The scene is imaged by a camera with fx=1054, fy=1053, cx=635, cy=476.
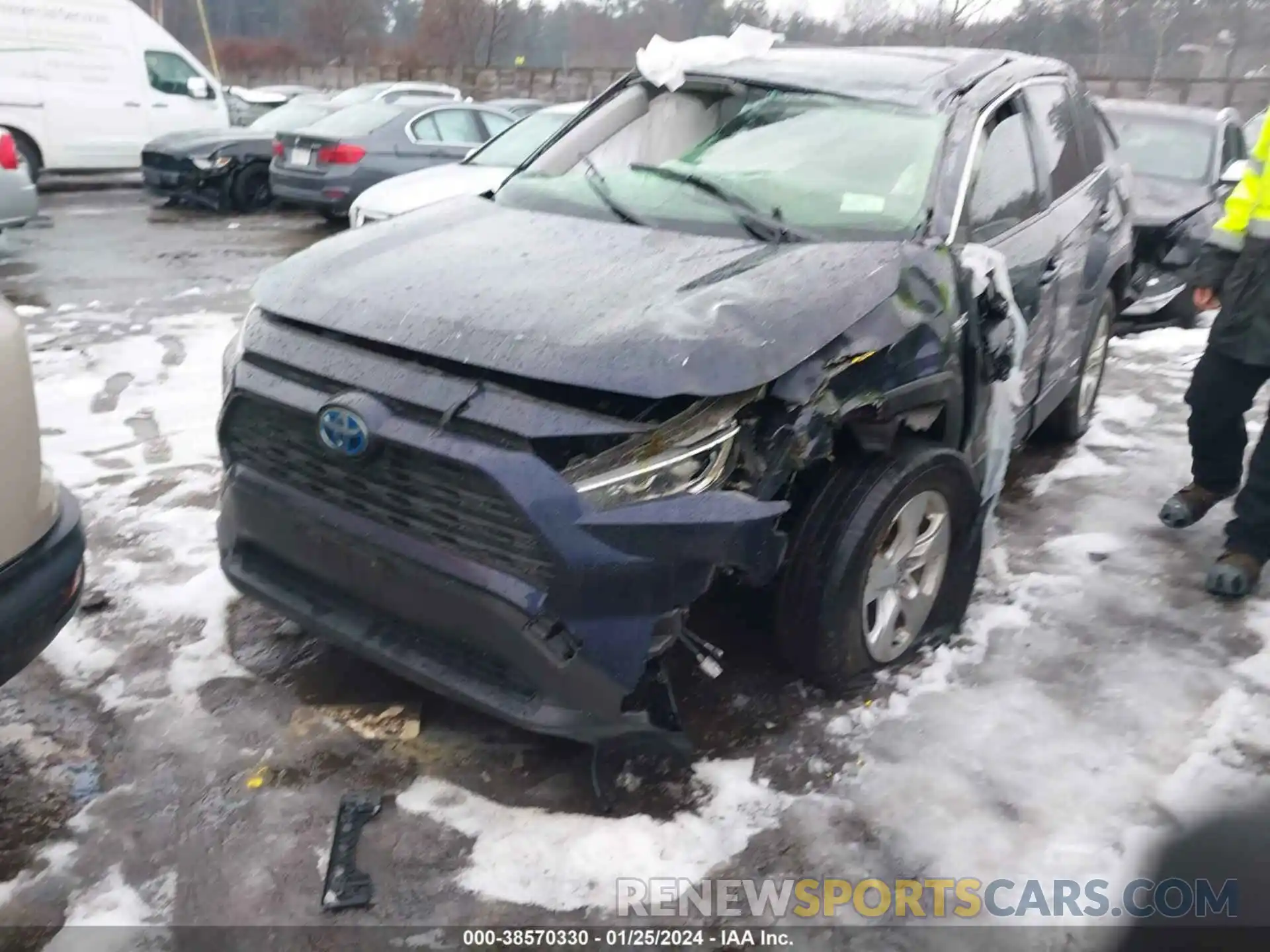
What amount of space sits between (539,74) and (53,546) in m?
34.9

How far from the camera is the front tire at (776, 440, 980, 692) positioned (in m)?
2.94

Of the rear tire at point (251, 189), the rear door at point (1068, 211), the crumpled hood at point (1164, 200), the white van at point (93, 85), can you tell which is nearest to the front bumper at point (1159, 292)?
the crumpled hood at point (1164, 200)

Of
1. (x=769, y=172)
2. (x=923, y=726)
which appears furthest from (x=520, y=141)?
(x=923, y=726)

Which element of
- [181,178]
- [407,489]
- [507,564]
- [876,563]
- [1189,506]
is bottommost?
[1189,506]

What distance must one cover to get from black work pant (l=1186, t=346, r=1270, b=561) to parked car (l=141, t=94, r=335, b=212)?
34.7 ft

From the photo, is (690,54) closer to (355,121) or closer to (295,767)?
(295,767)

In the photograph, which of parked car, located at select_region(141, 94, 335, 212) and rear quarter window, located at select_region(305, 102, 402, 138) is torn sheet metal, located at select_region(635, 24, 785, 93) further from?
parked car, located at select_region(141, 94, 335, 212)

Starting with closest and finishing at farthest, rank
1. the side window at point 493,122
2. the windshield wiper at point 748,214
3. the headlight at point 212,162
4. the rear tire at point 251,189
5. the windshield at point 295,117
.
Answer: the windshield wiper at point 748,214
the side window at point 493,122
the headlight at point 212,162
the rear tire at point 251,189
the windshield at point 295,117

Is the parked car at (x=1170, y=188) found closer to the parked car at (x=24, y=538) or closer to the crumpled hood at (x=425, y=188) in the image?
the crumpled hood at (x=425, y=188)

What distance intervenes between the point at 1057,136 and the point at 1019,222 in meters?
0.82

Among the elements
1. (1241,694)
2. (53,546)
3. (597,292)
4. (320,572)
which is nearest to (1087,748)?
(1241,694)

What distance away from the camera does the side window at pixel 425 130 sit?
11.3 m

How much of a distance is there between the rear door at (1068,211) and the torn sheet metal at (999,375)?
611 millimetres

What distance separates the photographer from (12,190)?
866 centimetres
